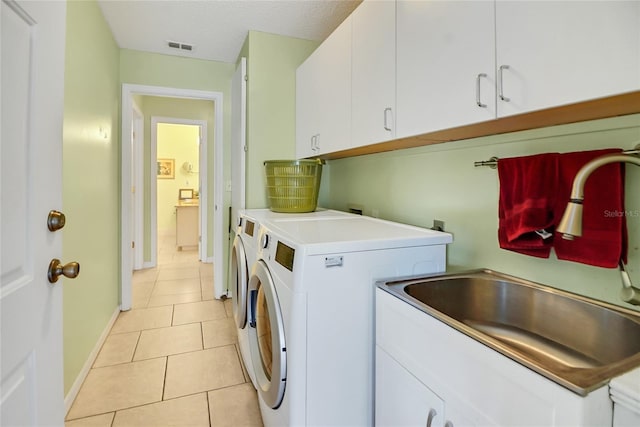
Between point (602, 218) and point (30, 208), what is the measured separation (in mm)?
1472

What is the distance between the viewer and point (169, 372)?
6.62ft

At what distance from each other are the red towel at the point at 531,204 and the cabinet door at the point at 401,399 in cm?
58

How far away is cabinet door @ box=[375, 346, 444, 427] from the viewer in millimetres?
869

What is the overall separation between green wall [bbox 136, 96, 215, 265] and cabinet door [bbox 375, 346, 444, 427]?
3.86 metres

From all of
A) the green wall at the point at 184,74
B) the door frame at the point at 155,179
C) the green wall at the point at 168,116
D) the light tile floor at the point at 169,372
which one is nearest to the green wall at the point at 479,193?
the light tile floor at the point at 169,372

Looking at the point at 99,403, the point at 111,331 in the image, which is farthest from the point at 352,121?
the point at 111,331

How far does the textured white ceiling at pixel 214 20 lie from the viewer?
2178 mm

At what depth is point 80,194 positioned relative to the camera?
6.23 feet

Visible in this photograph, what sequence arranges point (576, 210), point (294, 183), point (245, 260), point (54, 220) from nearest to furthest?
point (576, 210), point (54, 220), point (245, 260), point (294, 183)

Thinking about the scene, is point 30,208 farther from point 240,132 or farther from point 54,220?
point 240,132

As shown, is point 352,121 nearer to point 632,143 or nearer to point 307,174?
point 307,174

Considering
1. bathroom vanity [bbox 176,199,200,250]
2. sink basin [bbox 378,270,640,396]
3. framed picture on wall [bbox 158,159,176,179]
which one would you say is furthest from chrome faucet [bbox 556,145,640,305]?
framed picture on wall [bbox 158,159,176,179]

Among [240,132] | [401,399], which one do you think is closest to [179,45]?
[240,132]

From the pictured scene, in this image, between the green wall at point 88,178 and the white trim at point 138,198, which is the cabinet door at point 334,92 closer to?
the green wall at point 88,178
